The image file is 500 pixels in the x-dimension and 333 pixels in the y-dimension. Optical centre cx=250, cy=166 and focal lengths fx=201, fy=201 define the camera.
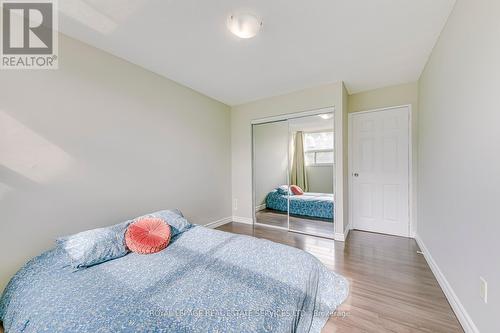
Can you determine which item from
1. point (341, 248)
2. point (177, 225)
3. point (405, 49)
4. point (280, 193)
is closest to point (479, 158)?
point (405, 49)

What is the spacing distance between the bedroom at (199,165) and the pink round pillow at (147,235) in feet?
0.05

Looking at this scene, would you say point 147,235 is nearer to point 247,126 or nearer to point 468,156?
point 468,156

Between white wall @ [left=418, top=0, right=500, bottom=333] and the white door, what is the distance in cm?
106

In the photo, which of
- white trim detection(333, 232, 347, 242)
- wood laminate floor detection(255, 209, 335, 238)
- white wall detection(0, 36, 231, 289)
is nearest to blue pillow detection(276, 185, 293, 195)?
wood laminate floor detection(255, 209, 335, 238)

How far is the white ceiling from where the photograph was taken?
5.47 feet

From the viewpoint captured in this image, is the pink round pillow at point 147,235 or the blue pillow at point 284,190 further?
the blue pillow at point 284,190

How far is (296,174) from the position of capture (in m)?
3.74

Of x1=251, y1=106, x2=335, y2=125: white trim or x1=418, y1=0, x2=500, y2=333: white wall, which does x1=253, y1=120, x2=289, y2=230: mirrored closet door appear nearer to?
x1=251, y1=106, x2=335, y2=125: white trim

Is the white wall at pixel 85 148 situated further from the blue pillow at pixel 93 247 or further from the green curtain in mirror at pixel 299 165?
the green curtain in mirror at pixel 299 165

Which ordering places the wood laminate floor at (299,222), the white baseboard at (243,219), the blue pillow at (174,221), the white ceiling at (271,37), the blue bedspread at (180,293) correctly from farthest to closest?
the white baseboard at (243,219)
the wood laminate floor at (299,222)
the blue pillow at (174,221)
the white ceiling at (271,37)
the blue bedspread at (180,293)

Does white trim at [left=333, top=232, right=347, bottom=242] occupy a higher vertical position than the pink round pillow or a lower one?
lower

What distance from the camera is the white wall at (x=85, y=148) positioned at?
66.4 inches

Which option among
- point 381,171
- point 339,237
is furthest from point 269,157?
point 381,171

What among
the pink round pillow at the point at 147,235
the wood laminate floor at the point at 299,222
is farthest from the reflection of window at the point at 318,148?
the pink round pillow at the point at 147,235
